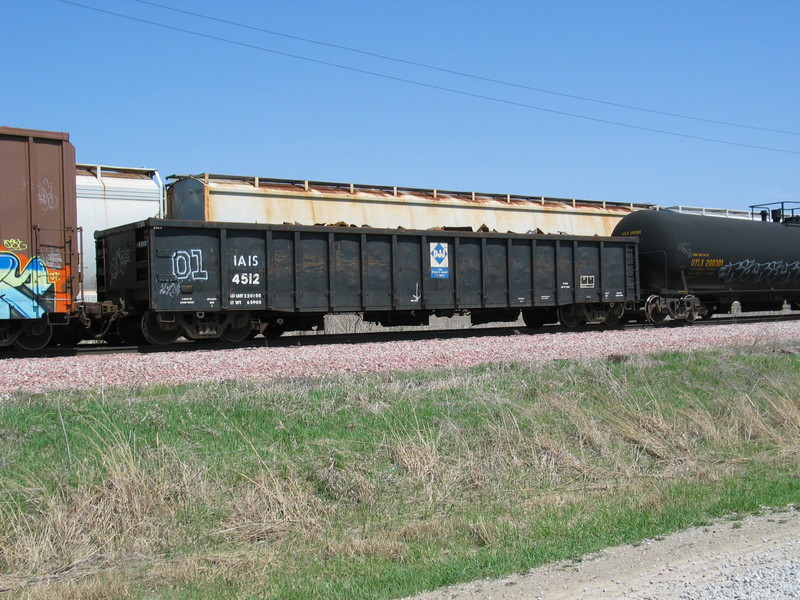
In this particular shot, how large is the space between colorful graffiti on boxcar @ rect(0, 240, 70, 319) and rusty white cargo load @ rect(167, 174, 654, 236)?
24.2 ft

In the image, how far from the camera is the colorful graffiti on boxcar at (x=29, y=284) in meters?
12.6

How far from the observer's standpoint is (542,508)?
597 cm

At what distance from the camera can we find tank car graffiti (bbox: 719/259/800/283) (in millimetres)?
22562

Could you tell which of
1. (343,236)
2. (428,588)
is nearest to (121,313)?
(343,236)

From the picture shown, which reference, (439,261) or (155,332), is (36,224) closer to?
(155,332)

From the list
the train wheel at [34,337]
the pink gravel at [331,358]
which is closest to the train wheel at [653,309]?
the pink gravel at [331,358]

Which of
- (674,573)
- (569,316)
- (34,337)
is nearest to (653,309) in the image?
(569,316)

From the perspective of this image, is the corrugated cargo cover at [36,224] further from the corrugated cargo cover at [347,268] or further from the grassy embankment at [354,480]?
the grassy embankment at [354,480]

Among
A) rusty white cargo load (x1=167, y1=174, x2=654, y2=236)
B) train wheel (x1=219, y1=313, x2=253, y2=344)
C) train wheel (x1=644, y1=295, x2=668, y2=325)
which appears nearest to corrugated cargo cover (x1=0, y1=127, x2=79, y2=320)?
train wheel (x1=219, y1=313, x2=253, y2=344)

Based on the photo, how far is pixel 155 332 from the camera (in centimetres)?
1503

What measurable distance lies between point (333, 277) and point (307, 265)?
66 cm

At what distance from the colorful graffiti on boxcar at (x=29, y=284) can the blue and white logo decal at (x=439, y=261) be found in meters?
8.29

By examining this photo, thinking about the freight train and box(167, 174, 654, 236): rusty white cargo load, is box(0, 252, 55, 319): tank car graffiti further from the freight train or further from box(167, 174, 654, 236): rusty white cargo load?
box(167, 174, 654, 236): rusty white cargo load

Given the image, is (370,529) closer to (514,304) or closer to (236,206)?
(514,304)
